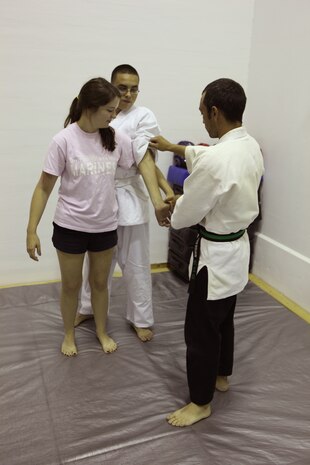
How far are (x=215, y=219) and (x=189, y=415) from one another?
0.80 m

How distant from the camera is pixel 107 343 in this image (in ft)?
6.96

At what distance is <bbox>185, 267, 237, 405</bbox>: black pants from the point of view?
1.52 m

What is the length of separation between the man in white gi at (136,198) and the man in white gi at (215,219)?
1.49ft

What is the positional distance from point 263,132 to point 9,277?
203 cm

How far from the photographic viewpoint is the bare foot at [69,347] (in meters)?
2.05

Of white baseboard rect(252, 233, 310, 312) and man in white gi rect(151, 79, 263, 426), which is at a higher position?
man in white gi rect(151, 79, 263, 426)

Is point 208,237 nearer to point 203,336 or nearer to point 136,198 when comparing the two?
point 203,336

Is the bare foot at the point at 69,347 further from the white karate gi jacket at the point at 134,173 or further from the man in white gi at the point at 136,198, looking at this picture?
the white karate gi jacket at the point at 134,173

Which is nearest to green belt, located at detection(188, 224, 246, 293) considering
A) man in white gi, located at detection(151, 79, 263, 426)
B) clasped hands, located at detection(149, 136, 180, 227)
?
man in white gi, located at detection(151, 79, 263, 426)

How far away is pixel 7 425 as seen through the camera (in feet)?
→ 5.24

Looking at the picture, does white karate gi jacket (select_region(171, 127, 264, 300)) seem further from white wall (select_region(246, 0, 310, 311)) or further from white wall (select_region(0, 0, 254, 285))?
white wall (select_region(0, 0, 254, 285))

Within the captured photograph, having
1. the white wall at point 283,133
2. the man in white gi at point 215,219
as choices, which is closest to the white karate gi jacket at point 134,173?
the man in white gi at point 215,219

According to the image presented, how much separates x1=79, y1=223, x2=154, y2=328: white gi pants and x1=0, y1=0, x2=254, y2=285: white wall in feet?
2.70

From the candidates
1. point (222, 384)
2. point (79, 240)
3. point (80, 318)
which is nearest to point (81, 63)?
point (79, 240)
